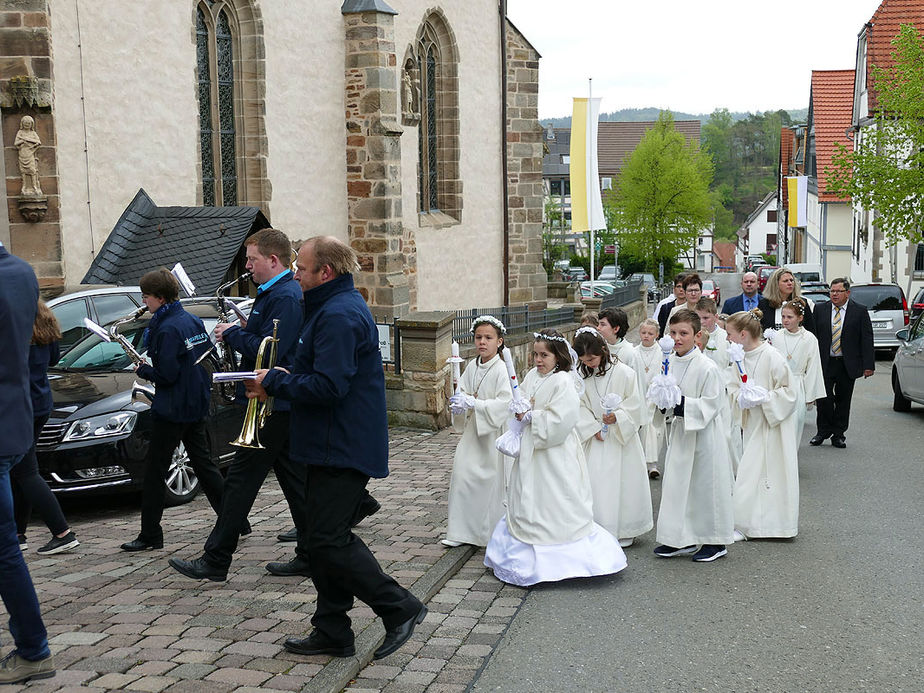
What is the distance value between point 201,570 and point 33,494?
142 cm

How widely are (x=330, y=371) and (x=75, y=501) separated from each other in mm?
5214

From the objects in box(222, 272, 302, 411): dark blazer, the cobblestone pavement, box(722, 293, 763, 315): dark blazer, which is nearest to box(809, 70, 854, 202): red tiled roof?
Result: box(722, 293, 763, 315): dark blazer

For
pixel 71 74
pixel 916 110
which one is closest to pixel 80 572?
pixel 71 74

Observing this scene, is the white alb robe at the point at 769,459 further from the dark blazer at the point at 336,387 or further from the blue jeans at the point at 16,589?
the blue jeans at the point at 16,589

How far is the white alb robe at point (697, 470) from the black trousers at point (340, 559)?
2.83m

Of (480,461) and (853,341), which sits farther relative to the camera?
(853,341)

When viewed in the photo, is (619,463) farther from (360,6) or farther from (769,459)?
(360,6)

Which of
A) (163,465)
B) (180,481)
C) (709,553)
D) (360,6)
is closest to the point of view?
(163,465)

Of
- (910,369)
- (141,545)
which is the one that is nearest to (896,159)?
(910,369)

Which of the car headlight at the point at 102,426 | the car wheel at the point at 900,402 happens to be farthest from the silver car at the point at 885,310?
the car headlight at the point at 102,426

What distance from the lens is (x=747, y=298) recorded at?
40.9 ft

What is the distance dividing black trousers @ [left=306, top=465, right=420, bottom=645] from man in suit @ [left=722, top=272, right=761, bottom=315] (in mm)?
7820

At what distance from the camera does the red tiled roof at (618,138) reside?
3930 inches

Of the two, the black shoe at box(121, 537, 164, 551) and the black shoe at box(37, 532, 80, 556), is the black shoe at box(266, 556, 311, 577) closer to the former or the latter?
the black shoe at box(121, 537, 164, 551)
